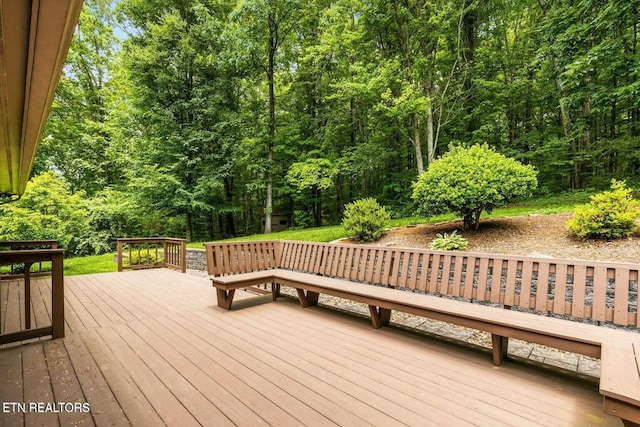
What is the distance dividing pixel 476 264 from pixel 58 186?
9.95 metres

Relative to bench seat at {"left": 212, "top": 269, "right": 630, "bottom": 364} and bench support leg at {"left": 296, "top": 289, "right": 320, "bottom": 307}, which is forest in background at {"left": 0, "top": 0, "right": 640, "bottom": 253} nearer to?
bench support leg at {"left": 296, "top": 289, "right": 320, "bottom": 307}

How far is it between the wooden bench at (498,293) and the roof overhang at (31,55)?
2376 mm

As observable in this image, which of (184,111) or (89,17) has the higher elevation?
(89,17)

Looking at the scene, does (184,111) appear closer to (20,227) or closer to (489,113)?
(20,227)

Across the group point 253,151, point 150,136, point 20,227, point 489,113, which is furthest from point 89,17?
point 489,113

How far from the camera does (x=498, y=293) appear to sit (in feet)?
9.51

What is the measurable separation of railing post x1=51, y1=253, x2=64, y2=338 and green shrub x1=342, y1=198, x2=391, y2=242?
5.30 metres

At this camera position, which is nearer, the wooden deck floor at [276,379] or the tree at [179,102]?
the wooden deck floor at [276,379]

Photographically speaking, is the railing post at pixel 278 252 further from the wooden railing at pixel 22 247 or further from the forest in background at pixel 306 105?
the forest in background at pixel 306 105

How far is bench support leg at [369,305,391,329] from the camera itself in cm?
303

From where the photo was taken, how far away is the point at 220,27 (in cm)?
1160

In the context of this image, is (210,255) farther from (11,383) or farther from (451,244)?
(451,244)

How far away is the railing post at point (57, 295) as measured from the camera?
2822 mm

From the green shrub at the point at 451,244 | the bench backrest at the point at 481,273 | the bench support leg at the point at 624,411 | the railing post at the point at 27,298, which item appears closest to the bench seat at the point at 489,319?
the bench backrest at the point at 481,273
